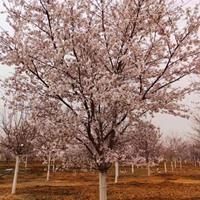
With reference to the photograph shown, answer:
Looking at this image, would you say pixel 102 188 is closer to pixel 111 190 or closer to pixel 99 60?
pixel 99 60

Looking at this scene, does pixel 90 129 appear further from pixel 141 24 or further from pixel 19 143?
pixel 19 143

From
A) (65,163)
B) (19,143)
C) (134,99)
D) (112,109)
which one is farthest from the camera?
(19,143)

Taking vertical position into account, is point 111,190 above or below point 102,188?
above

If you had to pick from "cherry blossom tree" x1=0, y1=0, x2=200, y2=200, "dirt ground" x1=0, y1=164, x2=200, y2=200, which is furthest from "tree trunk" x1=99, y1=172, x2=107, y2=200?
"dirt ground" x1=0, y1=164, x2=200, y2=200

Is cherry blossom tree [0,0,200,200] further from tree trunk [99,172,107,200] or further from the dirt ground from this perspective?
the dirt ground

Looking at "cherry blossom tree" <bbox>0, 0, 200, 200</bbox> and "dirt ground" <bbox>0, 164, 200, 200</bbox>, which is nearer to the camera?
"cherry blossom tree" <bbox>0, 0, 200, 200</bbox>

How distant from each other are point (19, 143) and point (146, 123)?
15408mm

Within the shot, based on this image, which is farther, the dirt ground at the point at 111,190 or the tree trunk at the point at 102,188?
the dirt ground at the point at 111,190

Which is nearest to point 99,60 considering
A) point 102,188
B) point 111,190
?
point 102,188

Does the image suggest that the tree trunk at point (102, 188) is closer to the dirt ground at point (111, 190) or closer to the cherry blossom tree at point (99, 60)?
the cherry blossom tree at point (99, 60)

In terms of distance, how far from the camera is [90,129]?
26.8ft

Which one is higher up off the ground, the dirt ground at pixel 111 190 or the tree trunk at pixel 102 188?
the dirt ground at pixel 111 190

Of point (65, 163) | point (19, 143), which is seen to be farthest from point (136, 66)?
point (19, 143)

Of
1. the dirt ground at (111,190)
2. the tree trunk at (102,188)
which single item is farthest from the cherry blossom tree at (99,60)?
the dirt ground at (111,190)
